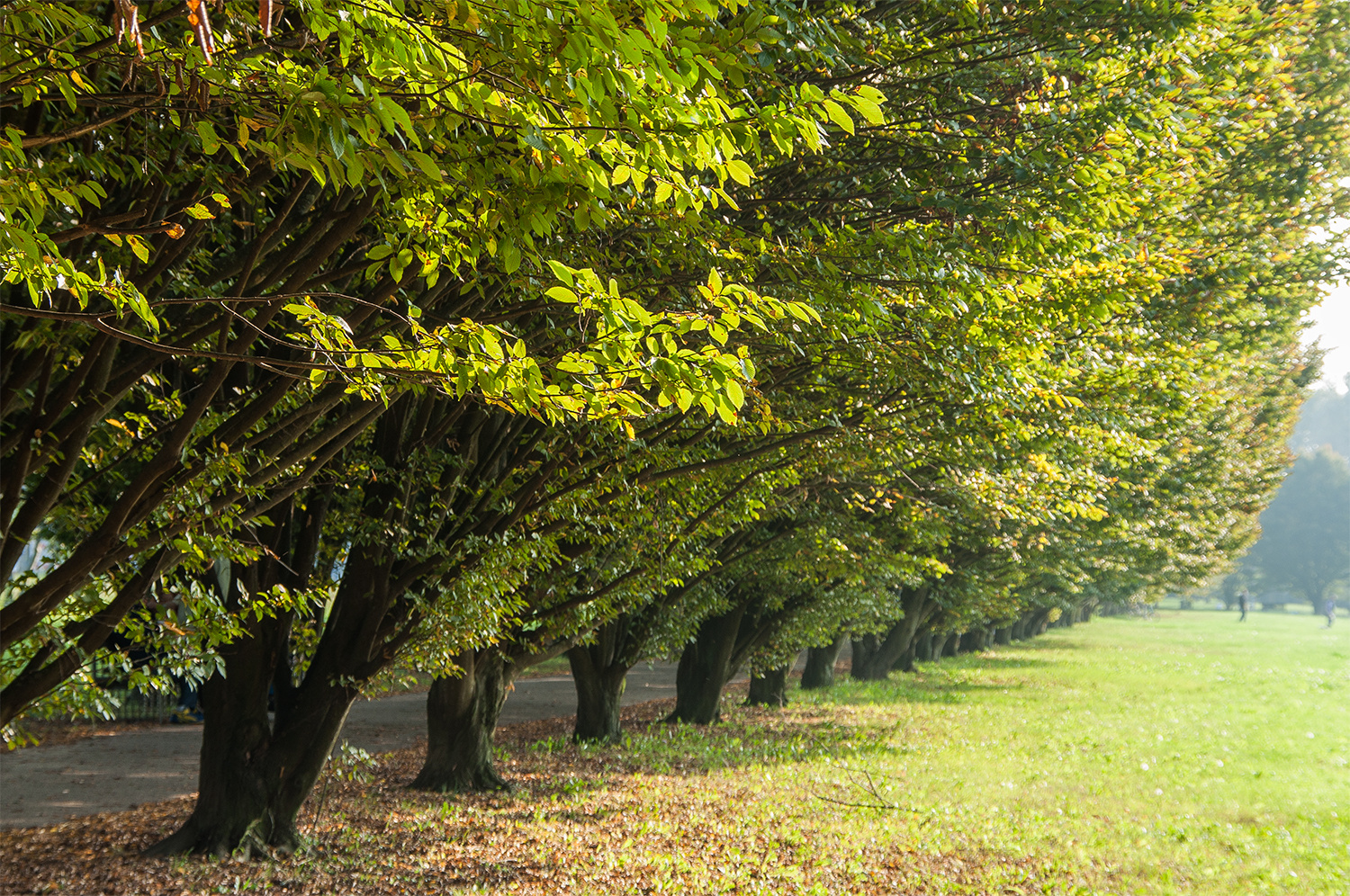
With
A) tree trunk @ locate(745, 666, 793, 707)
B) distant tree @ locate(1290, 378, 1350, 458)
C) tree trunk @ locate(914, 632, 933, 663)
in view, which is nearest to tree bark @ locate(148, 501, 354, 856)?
tree trunk @ locate(745, 666, 793, 707)

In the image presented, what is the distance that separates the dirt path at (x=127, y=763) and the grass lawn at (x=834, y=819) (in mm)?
982

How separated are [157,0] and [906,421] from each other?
23.6ft

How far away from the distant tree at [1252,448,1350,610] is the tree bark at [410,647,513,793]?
115 m

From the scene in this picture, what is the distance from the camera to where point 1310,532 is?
106 m

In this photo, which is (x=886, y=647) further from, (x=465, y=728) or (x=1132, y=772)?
(x=465, y=728)

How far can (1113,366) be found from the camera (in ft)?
34.0

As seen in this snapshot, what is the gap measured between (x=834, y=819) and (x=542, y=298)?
8.04m

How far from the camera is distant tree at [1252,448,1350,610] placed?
102625 millimetres

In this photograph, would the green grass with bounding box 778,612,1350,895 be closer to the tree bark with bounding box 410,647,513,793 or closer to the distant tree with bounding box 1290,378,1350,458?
the tree bark with bounding box 410,647,513,793

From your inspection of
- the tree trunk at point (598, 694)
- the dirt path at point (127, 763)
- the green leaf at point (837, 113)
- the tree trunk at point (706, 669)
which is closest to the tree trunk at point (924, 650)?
the dirt path at point (127, 763)

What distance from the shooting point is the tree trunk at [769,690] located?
22.5m

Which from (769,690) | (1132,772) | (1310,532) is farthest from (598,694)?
(1310,532)

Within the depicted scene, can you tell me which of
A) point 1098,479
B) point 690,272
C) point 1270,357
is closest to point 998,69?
point 690,272

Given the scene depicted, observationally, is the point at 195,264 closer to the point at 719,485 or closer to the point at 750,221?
the point at 750,221
